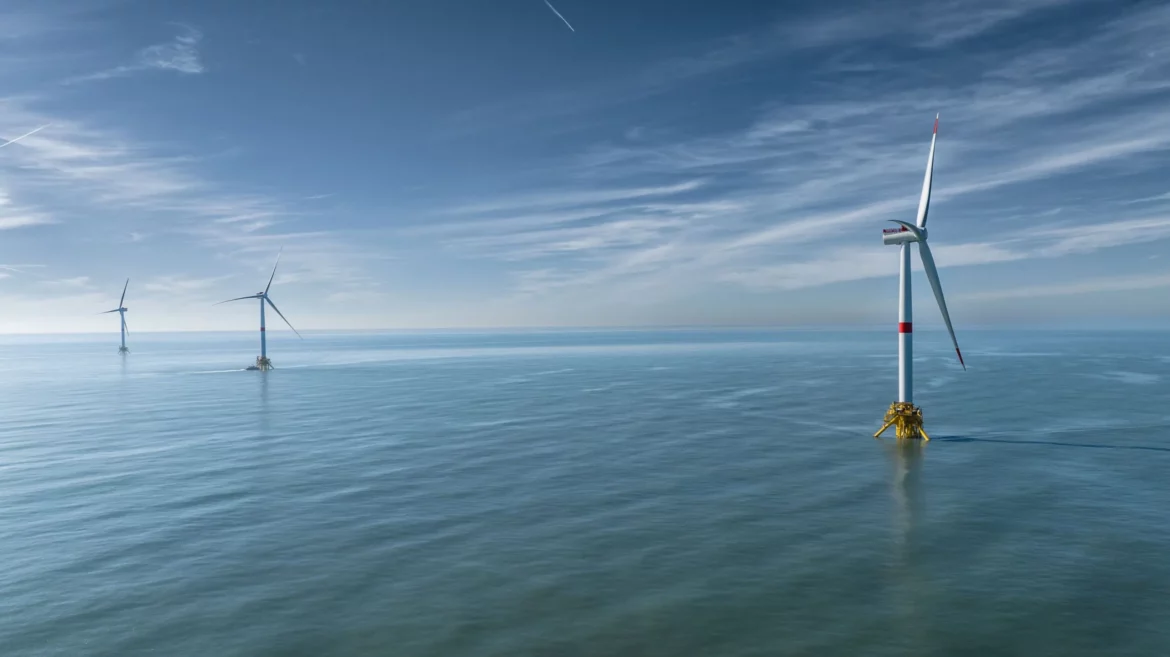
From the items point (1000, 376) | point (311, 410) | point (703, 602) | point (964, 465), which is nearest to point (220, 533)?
point (703, 602)

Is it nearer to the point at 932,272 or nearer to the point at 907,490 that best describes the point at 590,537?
the point at 907,490

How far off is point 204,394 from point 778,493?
114 m

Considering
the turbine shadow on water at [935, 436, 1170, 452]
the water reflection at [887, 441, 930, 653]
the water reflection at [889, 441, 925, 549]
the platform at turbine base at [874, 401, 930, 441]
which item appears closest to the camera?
the water reflection at [887, 441, 930, 653]

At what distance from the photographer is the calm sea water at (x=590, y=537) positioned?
79.2 feet

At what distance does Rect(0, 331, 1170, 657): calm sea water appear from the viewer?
79.2 feet

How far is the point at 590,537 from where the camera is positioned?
34875mm

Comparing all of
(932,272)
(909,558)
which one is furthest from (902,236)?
(909,558)

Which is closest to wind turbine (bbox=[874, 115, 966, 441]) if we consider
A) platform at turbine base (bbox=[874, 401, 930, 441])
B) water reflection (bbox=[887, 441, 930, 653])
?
platform at turbine base (bbox=[874, 401, 930, 441])

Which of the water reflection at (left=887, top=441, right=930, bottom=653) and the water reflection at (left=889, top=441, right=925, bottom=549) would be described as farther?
the water reflection at (left=889, top=441, right=925, bottom=549)

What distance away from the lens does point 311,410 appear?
95.1 meters

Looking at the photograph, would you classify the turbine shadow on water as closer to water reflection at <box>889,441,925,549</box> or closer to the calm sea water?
the calm sea water

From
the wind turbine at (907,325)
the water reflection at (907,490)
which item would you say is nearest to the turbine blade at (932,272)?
the wind turbine at (907,325)

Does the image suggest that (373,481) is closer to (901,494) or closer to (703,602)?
(703,602)

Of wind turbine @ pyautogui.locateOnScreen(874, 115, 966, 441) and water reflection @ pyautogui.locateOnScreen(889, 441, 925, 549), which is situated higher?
wind turbine @ pyautogui.locateOnScreen(874, 115, 966, 441)
